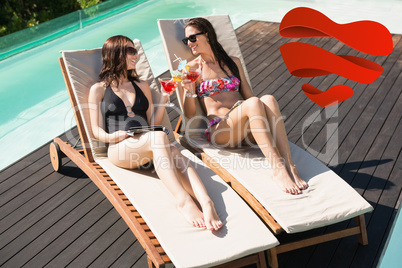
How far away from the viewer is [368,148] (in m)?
4.47

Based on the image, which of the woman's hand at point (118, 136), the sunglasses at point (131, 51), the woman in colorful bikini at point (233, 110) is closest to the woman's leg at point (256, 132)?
the woman in colorful bikini at point (233, 110)

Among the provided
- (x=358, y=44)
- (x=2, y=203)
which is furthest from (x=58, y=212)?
(x=358, y=44)

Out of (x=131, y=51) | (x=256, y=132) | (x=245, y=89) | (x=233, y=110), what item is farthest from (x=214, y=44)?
(x=256, y=132)

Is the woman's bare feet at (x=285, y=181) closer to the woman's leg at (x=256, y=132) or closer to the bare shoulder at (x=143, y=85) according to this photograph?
the woman's leg at (x=256, y=132)

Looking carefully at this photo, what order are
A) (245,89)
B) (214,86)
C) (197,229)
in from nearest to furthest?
(197,229) → (214,86) → (245,89)

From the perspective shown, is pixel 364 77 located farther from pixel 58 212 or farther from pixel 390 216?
pixel 58 212

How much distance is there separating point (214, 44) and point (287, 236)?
1744 millimetres

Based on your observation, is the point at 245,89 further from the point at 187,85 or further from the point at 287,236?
the point at 287,236

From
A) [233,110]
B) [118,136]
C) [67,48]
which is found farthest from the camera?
[67,48]

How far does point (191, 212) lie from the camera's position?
2986 millimetres

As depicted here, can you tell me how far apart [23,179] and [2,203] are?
1.21ft

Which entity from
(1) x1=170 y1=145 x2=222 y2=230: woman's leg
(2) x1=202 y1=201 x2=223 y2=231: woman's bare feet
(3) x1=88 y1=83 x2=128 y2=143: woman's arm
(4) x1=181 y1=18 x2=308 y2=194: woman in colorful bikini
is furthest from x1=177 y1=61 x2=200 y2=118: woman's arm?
(2) x1=202 y1=201 x2=223 y2=231: woman's bare feet

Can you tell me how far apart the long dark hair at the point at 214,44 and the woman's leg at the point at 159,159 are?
1.09 metres

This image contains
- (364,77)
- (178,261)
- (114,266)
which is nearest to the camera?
(178,261)
